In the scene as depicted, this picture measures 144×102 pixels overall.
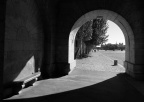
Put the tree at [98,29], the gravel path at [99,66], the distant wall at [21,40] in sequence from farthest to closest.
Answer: the tree at [98,29]
the gravel path at [99,66]
the distant wall at [21,40]

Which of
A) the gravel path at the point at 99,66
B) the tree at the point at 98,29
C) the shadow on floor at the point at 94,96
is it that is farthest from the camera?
the tree at the point at 98,29

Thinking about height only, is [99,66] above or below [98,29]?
below

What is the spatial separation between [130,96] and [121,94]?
0.90ft

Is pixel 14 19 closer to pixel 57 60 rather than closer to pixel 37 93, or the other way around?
pixel 37 93

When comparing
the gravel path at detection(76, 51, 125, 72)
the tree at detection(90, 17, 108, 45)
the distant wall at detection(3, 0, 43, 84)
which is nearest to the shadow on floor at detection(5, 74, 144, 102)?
the distant wall at detection(3, 0, 43, 84)

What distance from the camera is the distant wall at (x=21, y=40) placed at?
12.7ft

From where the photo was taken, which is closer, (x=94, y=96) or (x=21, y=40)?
(x=94, y=96)

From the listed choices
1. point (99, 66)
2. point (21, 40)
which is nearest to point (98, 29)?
point (99, 66)

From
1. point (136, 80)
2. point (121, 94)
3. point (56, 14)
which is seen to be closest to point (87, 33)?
point (56, 14)

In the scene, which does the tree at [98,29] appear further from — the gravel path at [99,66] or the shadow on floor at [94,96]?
the shadow on floor at [94,96]

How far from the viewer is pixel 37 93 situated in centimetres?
403

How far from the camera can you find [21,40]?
4535 millimetres

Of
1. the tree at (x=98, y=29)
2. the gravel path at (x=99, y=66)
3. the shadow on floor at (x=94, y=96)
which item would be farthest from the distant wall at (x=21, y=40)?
the tree at (x=98, y=29)

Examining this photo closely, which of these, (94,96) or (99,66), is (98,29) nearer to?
(99,66)
